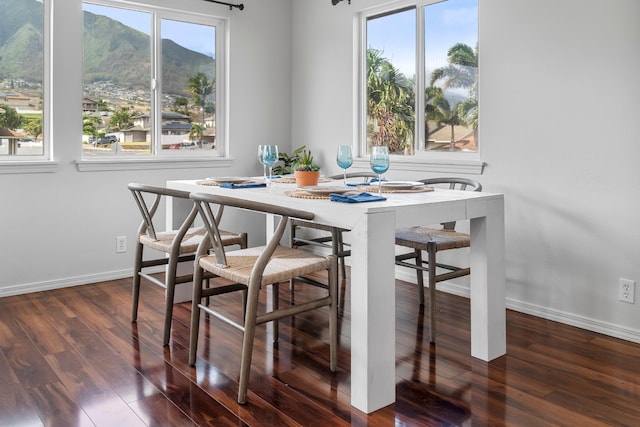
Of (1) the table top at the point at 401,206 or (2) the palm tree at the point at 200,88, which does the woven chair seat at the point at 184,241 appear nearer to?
(1) the table top at the point at 401,206

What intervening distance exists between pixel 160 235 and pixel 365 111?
1.99m

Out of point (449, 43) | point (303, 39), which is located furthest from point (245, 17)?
point (449, 43)

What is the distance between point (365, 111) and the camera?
170 inches

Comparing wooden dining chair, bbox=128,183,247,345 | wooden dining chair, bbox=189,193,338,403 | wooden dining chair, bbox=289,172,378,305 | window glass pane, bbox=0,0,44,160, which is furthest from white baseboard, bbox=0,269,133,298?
wooden dining chair, bbox=189,193,338,403

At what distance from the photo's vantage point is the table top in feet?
6.90

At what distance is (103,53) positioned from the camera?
13.0 feet

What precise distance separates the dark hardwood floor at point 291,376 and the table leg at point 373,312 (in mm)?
76

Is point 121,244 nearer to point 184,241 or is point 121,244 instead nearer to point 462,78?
point 184,241

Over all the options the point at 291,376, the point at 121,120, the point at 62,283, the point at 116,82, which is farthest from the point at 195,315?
the point at 116,82

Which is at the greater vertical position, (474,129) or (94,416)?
(474,129)

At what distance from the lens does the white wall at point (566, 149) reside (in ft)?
9.12

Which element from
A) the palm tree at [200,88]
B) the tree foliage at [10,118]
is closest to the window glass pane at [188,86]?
the palm tree at [200,88]

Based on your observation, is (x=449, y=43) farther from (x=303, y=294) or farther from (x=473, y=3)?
(x=303, y=294)

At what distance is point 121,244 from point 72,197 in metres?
0.49
